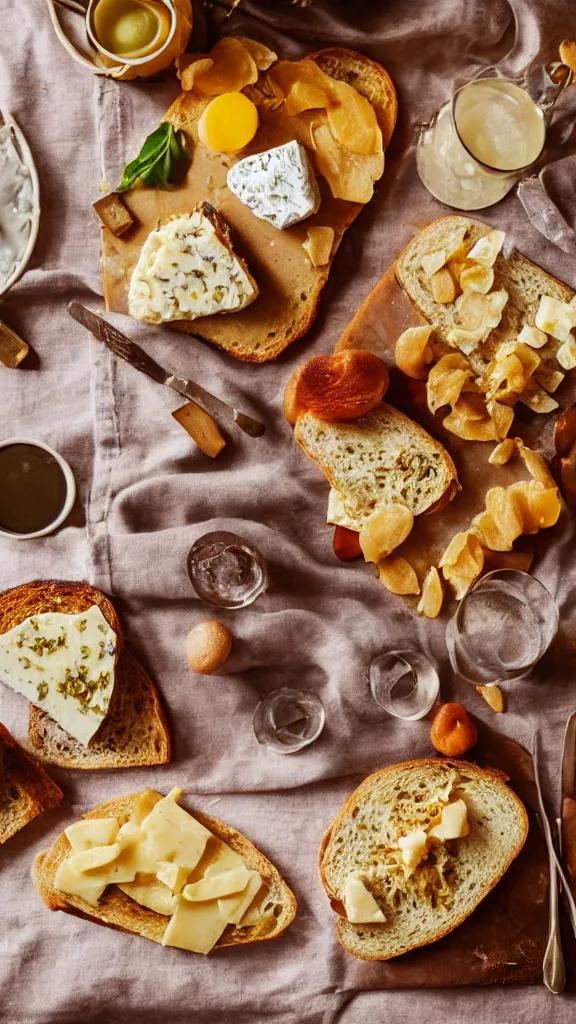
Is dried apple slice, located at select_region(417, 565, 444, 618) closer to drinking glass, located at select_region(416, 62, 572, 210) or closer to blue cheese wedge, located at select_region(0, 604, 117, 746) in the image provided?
blue cheese wedge, located at select_region(0, 604, 117, 746)

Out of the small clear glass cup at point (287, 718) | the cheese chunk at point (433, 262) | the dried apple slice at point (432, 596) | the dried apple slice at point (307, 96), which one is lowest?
the small clear glass cup at point (287, 718)

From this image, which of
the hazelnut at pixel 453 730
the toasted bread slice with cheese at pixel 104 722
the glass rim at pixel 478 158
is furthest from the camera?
the toasted bread slice with cheese at pixel 104 722

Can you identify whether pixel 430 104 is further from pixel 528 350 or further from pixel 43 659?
pixel 43 659

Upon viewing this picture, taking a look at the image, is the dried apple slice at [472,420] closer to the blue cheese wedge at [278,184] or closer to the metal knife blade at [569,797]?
the blue cheese wedge at [278,184]

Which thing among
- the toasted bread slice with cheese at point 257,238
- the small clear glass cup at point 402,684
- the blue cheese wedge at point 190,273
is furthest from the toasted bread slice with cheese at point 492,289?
the small clear glass cup at point 402,684

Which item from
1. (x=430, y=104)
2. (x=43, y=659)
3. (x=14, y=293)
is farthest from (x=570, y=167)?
(x=43, y=659)

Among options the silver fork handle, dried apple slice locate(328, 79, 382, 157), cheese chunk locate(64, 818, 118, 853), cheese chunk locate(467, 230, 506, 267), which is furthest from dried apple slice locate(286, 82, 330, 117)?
the silver fork handle
